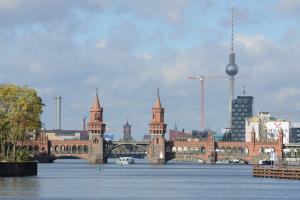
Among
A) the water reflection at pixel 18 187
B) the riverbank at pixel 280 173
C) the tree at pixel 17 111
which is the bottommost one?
the water reflection at pixel 18 187

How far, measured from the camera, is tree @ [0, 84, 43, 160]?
170 meters

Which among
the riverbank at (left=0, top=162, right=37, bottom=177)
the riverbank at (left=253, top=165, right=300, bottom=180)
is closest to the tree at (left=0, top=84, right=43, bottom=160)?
the riverbank at (left=0, top=162, right=37, bottom=177)

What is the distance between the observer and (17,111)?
171 m

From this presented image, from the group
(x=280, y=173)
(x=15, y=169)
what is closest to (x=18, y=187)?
(x=15, y=169)

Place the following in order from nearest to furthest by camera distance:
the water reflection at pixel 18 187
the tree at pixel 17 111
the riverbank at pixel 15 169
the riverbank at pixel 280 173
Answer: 1. the water reflection at pixel 18 187
2. the riverbank at pixel 15 169
3. the tree at pixel 17 111
4. the riverbank at pixel 280 173

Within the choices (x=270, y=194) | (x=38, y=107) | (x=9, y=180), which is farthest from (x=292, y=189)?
(x=38, y=107)

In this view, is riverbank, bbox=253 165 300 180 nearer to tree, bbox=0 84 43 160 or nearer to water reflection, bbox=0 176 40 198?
tree, bbox=0 84 43 160

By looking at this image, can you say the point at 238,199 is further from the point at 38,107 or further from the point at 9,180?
the point at 38,107

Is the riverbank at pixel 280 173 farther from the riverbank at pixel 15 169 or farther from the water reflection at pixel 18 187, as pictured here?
the water reflection at pixel 18 187

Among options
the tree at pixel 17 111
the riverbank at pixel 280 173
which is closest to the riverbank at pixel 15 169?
the tree at pixel 17 111

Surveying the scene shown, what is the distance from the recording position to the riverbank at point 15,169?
15925 centimetres

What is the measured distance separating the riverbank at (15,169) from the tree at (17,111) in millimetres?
2426

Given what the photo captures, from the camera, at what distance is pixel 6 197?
373 feet

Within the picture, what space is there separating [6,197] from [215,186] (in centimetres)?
4765
